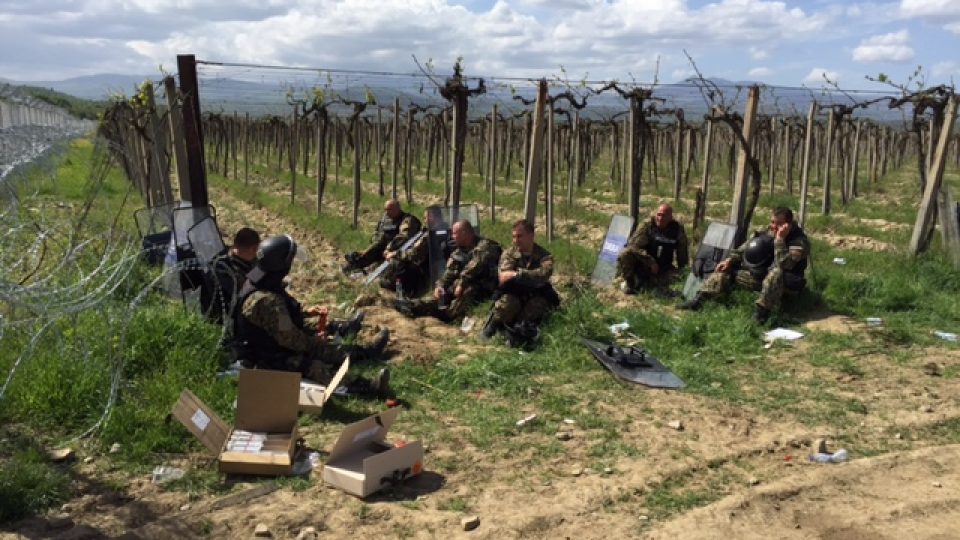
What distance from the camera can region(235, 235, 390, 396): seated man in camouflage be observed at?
5.52 metres

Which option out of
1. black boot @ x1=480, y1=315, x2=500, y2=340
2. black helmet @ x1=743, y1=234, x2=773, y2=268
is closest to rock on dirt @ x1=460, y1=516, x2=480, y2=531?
black boot @ x1=480, y1=315, x2=500, y2=340

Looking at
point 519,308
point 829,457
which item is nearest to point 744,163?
point 519,308

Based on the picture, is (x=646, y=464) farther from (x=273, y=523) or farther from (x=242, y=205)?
(x=242, y=205)

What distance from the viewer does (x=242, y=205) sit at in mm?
17578

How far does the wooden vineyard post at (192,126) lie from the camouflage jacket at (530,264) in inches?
130

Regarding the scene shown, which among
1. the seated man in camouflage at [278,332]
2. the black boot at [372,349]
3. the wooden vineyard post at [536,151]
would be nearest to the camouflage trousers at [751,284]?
the wooden vineyard post at [536,151]

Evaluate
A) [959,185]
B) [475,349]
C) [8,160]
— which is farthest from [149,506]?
[959,185]

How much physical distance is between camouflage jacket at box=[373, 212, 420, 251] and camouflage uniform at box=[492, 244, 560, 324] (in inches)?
106

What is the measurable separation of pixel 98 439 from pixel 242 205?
13.4 metres

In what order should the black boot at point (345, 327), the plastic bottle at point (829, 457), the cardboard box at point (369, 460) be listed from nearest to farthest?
1. the cardboard box at point (369, 460)
2. the plastic bottle at point (829, 457)
3. the black boot at point (345, 327)

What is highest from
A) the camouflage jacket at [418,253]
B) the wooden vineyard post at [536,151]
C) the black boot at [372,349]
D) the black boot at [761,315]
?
the wooden vineyard post at [536,151]

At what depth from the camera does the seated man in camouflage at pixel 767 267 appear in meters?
7.68

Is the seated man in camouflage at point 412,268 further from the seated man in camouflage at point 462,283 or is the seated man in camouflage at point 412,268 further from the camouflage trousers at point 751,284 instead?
Answer: the camouflage trousers at point 751,284

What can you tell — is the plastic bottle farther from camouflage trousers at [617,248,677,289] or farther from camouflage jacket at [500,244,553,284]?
camouflage trousers at [617,248,677,289]
